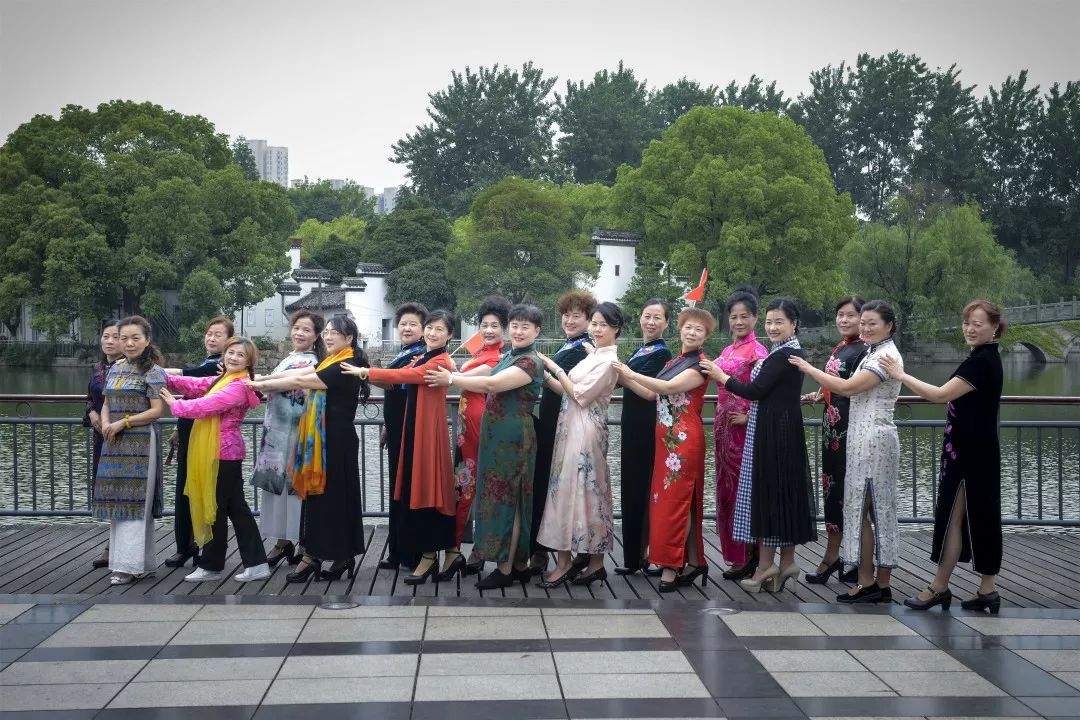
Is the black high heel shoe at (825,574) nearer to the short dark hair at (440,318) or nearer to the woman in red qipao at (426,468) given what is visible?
the woman in red qipao at (426,468)

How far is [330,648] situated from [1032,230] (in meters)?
55.4

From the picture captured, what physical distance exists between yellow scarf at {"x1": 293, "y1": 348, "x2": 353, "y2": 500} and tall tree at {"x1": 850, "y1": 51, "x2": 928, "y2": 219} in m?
56.9

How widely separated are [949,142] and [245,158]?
138ft

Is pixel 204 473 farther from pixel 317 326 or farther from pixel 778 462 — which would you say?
pixel 778 462

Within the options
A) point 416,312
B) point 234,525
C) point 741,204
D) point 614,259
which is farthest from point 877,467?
point 614,259

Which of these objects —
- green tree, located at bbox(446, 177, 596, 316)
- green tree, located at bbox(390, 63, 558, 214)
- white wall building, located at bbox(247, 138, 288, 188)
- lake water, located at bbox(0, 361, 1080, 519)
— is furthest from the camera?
white wall building, located at bbox(247, 138, 288, 188)

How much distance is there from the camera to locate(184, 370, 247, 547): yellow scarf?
606cm

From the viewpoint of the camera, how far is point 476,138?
58.8 meters

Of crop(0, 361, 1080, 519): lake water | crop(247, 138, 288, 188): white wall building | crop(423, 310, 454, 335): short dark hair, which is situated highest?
crop(247, 138, 288, 188): white wall building

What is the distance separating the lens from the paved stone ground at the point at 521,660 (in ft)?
13.3

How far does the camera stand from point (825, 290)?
1382 inches

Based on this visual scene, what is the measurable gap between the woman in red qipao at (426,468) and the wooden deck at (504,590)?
27cm

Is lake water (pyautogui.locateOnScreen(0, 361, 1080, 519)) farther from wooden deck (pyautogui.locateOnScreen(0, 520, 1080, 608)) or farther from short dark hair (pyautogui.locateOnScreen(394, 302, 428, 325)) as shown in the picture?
short dark hair (pyautogui.locateOnScreen(394, 302, 428, 325))

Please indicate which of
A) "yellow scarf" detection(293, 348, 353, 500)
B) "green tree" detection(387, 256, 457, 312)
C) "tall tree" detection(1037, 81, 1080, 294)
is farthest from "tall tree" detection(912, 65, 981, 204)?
"yellow scarf" detection(293, 348, 353, 500)
